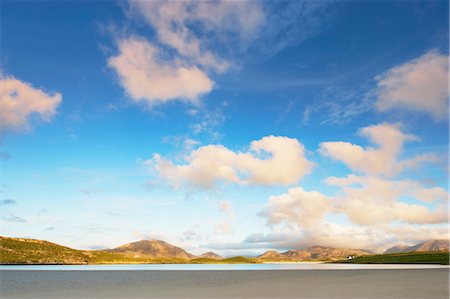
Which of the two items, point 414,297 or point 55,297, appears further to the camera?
point 55,297

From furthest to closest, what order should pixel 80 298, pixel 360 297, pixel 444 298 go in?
pixel 80 298 < pixel 360 297 < pixel 444 298

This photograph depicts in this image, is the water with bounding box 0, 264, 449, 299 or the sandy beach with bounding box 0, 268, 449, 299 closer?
the water with bounding box 0, 264, 449, 299

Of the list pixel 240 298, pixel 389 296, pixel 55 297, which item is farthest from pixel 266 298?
pixel 55 297

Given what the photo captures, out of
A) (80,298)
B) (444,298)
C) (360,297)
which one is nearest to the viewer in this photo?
(444,298)

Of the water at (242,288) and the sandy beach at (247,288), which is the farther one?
the sandy beach at (247,288)

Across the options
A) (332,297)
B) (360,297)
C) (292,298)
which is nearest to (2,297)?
(292,298)

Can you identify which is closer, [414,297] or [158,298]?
[414,297]

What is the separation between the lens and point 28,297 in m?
43.9

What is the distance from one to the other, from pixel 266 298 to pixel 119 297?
54.6 ft

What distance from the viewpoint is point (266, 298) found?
41031mm

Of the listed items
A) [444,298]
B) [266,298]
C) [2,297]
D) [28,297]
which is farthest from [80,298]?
[444,298]

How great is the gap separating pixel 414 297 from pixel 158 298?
26.6 metres

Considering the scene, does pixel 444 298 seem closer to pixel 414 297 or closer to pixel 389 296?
pixel 414 297

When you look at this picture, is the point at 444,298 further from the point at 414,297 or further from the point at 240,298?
the point at 240,298
